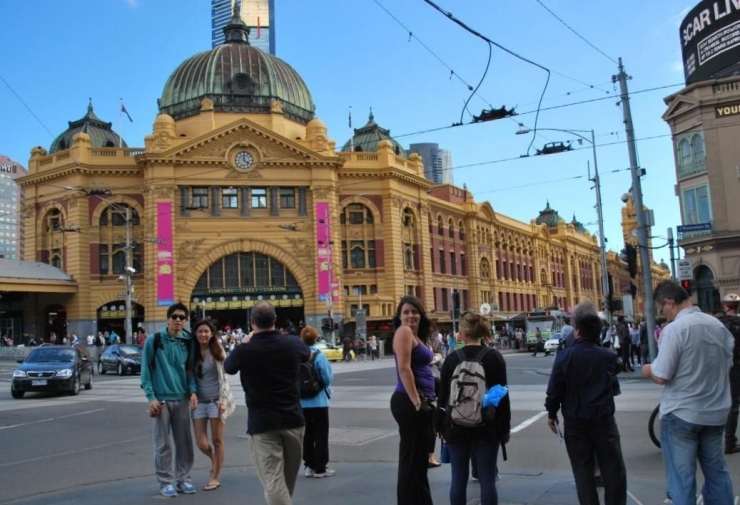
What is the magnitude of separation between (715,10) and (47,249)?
4656 centimetres

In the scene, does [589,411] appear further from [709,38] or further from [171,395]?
[709,38]

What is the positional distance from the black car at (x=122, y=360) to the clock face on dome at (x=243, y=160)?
857 inches

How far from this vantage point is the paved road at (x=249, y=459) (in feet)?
23.9

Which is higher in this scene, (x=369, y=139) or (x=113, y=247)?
(x=369, y=139)

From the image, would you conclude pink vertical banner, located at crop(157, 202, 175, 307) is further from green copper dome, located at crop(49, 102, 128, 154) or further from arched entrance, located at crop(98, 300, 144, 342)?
green copper dome, located at crop(49, 102, 128, 154)

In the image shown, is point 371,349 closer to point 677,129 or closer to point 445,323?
point 445,323

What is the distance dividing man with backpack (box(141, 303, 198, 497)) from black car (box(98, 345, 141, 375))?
24225 mm

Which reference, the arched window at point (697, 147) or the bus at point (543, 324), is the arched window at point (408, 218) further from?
the arched window at point (697, 147)

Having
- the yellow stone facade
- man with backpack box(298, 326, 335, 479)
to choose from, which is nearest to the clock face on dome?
the yellow stone facade

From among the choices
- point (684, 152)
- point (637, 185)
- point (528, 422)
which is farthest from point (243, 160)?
point (528, 422)

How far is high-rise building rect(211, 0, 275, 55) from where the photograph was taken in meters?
129

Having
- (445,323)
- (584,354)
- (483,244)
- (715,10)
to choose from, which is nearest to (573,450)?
(584,354)

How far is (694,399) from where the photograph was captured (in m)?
5.12

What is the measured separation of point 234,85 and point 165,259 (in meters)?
16.2
